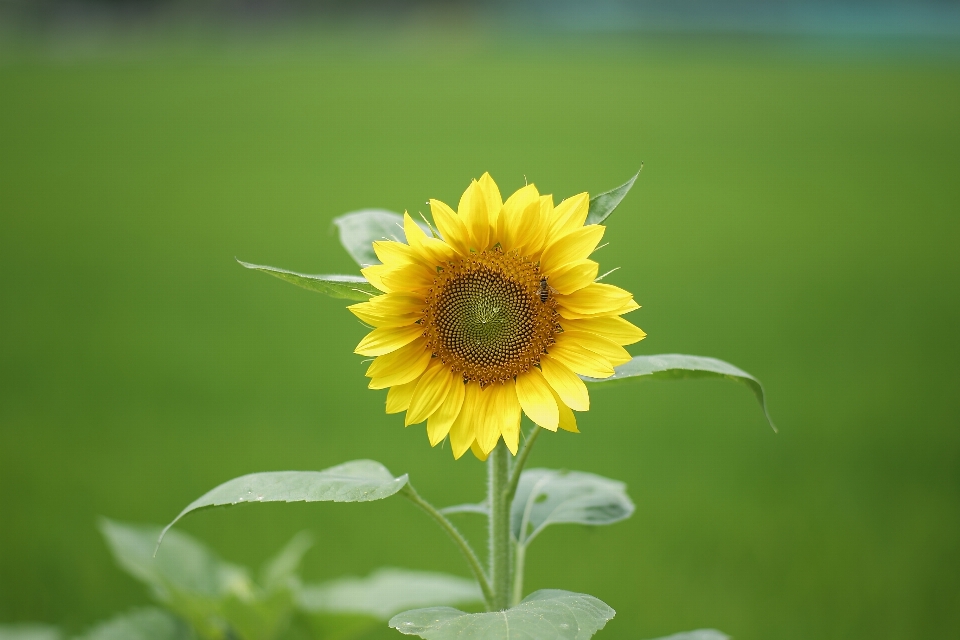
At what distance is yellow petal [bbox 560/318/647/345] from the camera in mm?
1508

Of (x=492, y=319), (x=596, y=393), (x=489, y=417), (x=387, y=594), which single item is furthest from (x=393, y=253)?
(x=596, y=393)

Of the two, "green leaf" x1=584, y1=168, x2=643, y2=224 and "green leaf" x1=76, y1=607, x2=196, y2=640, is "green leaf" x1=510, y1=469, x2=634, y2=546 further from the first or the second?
"green leaf" x1=76, y1=607, x2=196, y2=640

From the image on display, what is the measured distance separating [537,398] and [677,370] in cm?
22

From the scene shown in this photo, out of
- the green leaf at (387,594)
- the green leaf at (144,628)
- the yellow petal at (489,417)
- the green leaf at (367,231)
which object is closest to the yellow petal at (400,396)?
the yellow petal at (489,417)

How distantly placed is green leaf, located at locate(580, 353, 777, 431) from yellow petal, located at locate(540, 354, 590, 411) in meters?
0.03

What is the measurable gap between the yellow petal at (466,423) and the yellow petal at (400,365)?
3.3 inches

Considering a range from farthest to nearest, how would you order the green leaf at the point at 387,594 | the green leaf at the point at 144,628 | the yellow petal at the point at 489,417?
the green leaf at the point at 387,594 < the green leaf at the point at 144,628 < the yellow petal at the point at 489,417

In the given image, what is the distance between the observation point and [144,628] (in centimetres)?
227

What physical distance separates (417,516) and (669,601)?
1176 mm

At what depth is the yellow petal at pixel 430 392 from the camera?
5.12ft

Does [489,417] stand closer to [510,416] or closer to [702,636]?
[510,416]

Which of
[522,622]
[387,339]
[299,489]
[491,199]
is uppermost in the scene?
[491,199]

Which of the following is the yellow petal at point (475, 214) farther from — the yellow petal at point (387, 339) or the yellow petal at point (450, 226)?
the yellow petal at point (387, 339)

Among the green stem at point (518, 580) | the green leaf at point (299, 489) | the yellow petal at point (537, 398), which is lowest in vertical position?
the green stem at point (518, 580)
